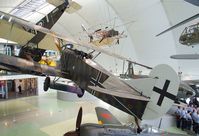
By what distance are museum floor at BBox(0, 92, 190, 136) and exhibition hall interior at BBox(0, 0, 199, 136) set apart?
40 mm

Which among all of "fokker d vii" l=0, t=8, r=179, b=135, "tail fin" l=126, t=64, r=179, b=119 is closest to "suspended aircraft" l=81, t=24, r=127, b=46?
"fokker d vii" l=0, t=8, r=179, b=135

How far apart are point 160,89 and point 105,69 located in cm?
226

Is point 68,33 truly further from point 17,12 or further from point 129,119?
point 129,119

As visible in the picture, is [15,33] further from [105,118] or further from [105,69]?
[105,118]

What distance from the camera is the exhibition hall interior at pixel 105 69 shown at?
4.14 meters

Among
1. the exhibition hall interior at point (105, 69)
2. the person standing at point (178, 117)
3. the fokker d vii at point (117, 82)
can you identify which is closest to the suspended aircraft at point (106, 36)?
the exhibition hall interior at point (105, 69)

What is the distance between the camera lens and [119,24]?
12.7m

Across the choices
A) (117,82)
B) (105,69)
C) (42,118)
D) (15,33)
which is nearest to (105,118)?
(105,69)

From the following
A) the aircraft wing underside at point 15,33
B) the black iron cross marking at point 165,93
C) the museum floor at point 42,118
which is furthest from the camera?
the museum floor at point 42,118

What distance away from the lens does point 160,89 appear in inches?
145

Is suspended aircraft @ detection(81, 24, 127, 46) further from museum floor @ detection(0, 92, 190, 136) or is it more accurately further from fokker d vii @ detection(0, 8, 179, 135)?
fokker d vii @ detection(0, 8, 179, 135)

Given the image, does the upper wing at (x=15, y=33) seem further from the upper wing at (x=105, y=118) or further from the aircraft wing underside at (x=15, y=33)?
the upper wing at (x=105, y=118)

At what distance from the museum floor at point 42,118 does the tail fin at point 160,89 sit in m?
4.70

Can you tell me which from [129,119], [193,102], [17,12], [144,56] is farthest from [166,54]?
[17,12]
